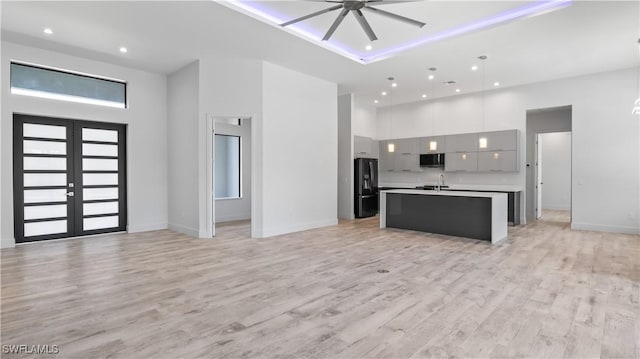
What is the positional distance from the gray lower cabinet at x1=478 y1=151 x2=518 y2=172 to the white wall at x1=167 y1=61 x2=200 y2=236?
693cm

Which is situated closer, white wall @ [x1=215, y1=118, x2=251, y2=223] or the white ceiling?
the white ceiling

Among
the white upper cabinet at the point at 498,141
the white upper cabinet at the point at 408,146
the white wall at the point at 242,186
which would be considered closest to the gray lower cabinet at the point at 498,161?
the white upper cabinet at the point at 498,141

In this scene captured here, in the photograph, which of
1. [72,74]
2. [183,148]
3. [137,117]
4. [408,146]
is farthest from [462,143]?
[72,74]

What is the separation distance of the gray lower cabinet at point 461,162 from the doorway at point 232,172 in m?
5.56

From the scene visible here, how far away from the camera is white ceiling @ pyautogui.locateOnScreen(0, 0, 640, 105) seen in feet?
14.5

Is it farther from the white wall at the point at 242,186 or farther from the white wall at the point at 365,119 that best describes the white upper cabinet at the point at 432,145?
the white wall at the point at 242,186

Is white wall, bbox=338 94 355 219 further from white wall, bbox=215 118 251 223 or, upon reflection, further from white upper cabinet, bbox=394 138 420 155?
white wall, bbox=215 118 251 223

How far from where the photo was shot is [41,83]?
5.95m

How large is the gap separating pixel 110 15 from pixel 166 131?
10.4 ft

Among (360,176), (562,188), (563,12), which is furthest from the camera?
(562,188)

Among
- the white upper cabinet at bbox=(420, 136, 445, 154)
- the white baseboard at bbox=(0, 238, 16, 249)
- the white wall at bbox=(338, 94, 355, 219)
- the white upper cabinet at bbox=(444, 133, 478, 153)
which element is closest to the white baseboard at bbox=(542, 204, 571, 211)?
the white upper cabinet at bbox=(444, 133, 478, 153)

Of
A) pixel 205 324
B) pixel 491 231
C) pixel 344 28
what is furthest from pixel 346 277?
pixel 344 28

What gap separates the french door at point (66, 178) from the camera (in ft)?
19.1

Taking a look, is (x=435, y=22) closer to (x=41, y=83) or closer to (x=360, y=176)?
(x=360, y=176)
